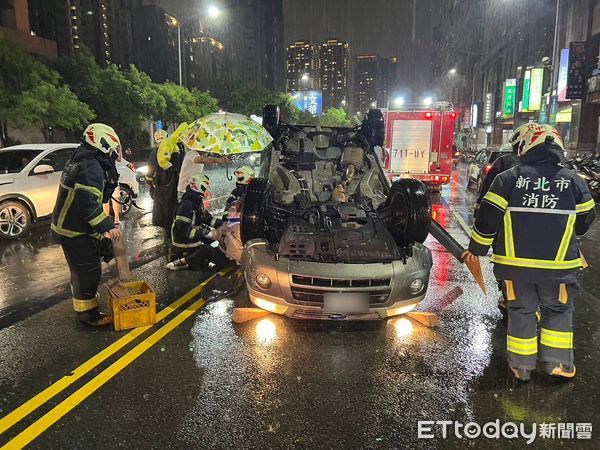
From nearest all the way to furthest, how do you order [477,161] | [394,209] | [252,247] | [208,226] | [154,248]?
1. [252,247]
2. [394,209]
3. [208,226]
4. [154,248]
5. [477,161]

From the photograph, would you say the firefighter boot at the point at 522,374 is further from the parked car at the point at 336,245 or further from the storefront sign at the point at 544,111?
the storefront sign at the point at 544,111

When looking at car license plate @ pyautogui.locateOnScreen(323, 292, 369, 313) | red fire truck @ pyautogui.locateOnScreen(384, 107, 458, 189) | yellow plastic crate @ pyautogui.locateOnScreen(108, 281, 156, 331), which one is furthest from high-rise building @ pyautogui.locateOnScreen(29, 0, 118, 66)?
car license plate @ pyautogui.locateOnScreen(323, 292, 369, 313)

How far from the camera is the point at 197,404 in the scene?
11.5ft

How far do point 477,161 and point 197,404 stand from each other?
17241 millimetres

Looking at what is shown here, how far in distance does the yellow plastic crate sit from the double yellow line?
0.30ft

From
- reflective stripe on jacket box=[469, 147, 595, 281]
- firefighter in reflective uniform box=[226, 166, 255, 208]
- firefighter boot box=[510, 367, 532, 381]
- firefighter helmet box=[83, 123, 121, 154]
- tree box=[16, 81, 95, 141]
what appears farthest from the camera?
tree box=[16, 81, 95, 141]

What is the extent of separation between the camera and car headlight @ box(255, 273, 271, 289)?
4.62m

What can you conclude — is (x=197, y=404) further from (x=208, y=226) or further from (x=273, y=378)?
(x=208, y=226)

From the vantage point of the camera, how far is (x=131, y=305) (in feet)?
16.1

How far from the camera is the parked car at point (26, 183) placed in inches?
356

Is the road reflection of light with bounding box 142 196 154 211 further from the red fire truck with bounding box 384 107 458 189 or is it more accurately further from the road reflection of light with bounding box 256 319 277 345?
the road reflection of light with bounding box 256 319 277 345

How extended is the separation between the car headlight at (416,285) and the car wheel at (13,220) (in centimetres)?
764

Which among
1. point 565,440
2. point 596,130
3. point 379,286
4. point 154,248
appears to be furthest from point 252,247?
point 596,130

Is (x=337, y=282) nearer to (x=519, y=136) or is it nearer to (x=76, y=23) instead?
(x=519, y=136)
